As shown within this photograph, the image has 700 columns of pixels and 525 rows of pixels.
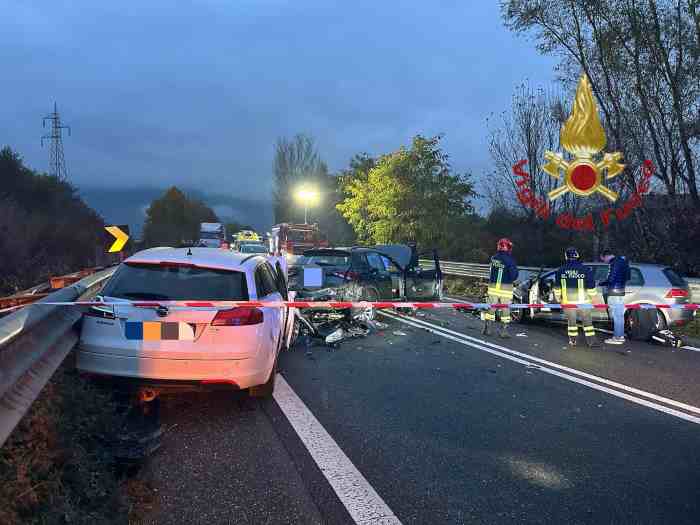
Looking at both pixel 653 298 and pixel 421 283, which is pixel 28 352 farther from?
pixel 421 283

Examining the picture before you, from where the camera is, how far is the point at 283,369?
6.82 meters

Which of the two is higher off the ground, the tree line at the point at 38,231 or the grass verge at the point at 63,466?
the tree line at the point at 38,231

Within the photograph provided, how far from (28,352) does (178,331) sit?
115 cm

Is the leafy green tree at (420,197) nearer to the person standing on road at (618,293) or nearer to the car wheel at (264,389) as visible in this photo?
the person standing on road at (618,293)

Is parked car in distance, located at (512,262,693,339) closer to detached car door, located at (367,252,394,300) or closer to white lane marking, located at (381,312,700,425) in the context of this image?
white lane marking, located at (381,312,700,425)

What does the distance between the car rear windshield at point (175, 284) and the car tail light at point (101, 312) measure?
0.50 ft

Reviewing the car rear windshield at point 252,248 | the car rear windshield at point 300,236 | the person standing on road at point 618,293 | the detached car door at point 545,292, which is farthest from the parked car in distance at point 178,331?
the car rear windshield at point 300,236

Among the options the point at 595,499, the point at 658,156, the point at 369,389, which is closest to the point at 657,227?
the point at 658,156

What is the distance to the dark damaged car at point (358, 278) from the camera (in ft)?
32.4

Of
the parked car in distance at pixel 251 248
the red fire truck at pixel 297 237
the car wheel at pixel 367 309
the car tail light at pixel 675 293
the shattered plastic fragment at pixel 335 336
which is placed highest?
the red fire truck at pixel 297 237

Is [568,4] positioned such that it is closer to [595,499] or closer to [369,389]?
[369,389]

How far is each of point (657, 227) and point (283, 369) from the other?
50.4 feet

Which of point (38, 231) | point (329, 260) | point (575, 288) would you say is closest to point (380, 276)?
point (329, 260)

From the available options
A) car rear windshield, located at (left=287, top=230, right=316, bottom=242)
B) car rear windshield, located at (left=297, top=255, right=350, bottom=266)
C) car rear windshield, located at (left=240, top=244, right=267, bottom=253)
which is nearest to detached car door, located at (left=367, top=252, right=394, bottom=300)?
car rear windshield, located at (left=297, top=255, right=350, bottom=266)
